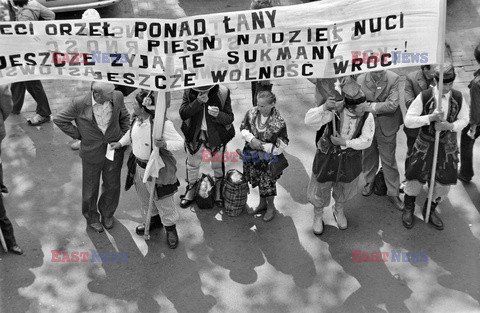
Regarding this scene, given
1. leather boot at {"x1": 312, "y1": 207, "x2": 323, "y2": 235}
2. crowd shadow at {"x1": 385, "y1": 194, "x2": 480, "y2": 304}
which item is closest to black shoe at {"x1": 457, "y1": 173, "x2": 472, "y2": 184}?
crowd shadow at {"x1": 385, "y1": 194, "x2": 480, "y2": 304}

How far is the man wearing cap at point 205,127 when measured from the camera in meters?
7.75

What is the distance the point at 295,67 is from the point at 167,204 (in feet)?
6.61

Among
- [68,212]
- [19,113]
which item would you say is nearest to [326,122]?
[68,212]

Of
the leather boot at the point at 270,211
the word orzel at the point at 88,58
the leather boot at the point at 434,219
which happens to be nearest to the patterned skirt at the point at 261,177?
the leather boot at the point at 270,211

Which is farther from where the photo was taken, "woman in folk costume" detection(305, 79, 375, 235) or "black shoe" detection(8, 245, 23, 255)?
"black shoe" detection(8, 245, 23, 255)

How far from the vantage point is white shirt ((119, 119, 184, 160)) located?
7184 millimetres

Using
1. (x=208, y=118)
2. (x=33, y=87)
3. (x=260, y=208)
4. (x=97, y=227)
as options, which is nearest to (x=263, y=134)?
(x=208, y=118)

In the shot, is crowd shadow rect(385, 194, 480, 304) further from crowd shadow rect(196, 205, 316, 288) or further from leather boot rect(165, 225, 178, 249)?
leather boot rect(165, 225, 178, 249)

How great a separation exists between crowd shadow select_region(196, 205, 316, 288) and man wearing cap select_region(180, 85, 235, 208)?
0.38 meters

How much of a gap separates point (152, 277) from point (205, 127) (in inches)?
69.5

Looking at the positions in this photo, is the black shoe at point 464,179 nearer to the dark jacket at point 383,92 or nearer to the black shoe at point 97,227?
the dark jacket at point 383,92

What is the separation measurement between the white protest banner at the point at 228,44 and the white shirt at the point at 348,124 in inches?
18.9

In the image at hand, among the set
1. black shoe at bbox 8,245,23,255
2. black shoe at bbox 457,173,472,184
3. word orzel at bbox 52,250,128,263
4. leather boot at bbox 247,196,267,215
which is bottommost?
word orzel at bbox 52,250,128,263

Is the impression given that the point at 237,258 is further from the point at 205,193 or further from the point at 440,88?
the point at 440,88
